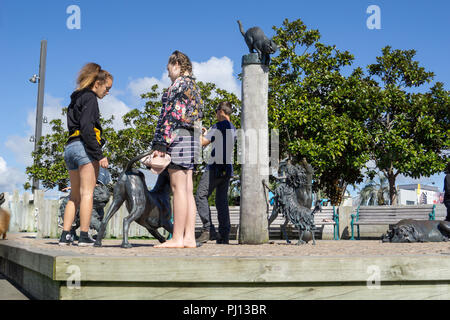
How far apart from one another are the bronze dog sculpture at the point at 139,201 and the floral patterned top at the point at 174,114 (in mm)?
265

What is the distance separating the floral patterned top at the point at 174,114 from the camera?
488cm

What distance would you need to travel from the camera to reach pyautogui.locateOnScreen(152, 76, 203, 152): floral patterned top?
16.0 feet

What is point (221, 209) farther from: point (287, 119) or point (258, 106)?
point (287, 119)

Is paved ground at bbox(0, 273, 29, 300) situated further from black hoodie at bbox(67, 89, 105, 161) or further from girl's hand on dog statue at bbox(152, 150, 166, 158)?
girl's hand on dog statue at bbox(152, 150, 166, 158)

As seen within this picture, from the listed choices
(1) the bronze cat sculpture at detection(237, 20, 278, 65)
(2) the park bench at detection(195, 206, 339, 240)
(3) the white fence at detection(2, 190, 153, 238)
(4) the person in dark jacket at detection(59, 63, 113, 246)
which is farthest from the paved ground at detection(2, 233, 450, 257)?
(2) the park bench at detection(195, 206, 339, 240)

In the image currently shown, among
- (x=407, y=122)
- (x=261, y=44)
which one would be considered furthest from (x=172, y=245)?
(x=407, y=122)

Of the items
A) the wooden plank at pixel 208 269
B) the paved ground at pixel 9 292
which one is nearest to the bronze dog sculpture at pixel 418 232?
the wooden plank at pixel 208 269

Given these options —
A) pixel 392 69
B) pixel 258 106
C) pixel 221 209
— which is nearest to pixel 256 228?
pixel 221 209

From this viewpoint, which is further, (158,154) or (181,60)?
(181,60)

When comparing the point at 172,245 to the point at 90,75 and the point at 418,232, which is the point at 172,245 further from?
the point at 418,232

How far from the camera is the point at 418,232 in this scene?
798 centimetres

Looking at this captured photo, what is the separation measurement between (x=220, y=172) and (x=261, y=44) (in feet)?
6.25

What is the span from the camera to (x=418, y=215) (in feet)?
→ 43.7
